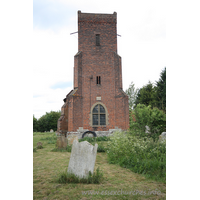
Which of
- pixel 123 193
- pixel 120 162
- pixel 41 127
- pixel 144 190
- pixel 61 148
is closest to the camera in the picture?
pixel 123 193

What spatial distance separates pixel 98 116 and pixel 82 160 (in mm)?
11943

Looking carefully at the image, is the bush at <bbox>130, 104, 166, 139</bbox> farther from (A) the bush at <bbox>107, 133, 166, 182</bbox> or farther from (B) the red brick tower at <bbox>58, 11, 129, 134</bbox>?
(B) the red brick tower at <bbox>58, 11, 129, 134</bbox>

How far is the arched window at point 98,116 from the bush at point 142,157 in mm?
8813

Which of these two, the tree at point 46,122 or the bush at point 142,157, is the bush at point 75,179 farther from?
the tree at point 46,122

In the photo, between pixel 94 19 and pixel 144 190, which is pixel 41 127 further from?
pixel 144 190

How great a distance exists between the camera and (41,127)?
27844mm

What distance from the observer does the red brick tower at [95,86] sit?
16.4 meters

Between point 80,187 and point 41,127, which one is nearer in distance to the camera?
point 80,187

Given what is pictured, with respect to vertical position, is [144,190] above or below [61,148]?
above

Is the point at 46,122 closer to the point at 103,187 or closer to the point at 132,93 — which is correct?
the point at 132,93

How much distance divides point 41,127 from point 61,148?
19.3 m

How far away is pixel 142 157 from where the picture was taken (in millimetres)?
6023

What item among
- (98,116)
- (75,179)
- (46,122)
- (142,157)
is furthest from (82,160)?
→ (46,122)
